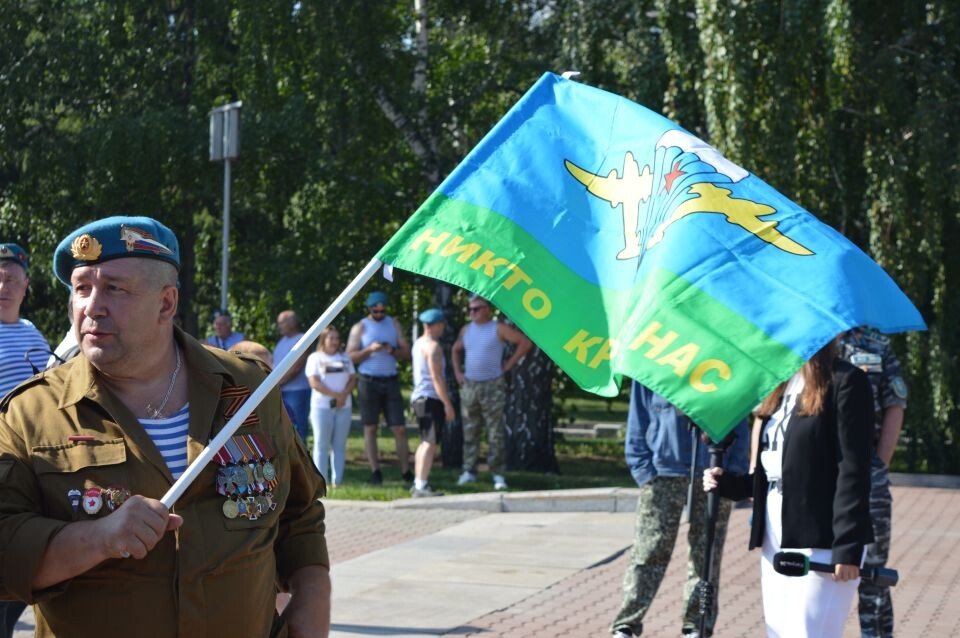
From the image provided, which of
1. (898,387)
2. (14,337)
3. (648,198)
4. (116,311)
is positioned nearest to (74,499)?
(116,311)

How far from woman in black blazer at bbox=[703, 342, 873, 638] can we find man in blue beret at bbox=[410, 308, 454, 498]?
7.73 meters

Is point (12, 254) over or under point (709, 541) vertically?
over

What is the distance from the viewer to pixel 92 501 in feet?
9.44

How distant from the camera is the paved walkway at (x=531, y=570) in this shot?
8.04 m

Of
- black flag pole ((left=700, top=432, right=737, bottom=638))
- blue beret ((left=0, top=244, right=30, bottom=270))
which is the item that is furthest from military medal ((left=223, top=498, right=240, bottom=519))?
blue beret ((left=0, top=244, right=30, bottom=270))

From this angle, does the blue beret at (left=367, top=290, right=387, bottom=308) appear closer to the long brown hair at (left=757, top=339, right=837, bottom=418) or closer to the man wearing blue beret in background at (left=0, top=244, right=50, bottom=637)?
the man wearing blue beret in background at (left=0, top=244, right=50, bottom=637)

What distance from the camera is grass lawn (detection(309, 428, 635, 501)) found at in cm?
1333

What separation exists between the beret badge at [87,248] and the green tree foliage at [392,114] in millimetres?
10127

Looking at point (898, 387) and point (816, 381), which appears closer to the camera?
point (816, 381)

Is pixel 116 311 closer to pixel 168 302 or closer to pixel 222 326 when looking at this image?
pixel 168 302

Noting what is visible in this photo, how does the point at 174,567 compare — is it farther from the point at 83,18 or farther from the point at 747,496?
the point at 83,18

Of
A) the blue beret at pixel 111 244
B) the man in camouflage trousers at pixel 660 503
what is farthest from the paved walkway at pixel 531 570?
the blue beret at pixel 111 244

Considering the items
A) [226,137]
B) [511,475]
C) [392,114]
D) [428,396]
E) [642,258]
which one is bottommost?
[511,475]

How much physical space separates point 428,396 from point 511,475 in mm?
Result: 2245
